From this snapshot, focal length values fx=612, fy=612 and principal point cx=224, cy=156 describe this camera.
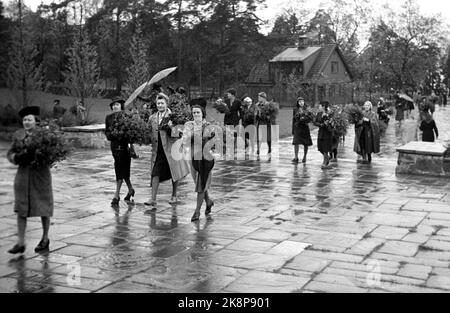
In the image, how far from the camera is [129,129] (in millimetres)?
9219

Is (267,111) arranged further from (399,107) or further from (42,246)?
(399,107)

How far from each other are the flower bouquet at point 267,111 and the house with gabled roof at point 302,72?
32452mm

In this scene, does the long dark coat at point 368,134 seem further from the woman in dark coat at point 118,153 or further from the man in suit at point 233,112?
the woman in dark coat at point 118,153

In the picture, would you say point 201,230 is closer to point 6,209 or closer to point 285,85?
point 6,209

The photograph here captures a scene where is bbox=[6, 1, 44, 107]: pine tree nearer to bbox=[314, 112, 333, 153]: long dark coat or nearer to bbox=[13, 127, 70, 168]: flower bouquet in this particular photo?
bbox=[314, 112, 333, 153]: long dark coat

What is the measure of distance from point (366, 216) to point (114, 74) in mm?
45860

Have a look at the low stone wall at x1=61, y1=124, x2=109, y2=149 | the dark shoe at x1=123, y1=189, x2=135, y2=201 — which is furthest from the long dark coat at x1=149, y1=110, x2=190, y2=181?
the low stone wall at x1=61, y1=124, x2=109, y2=149

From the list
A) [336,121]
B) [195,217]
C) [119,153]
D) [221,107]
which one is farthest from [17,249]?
[221,107]

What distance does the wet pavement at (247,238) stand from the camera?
573 centimetres

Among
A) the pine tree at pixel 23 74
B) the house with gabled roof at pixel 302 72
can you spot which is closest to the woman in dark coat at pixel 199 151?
the pine tree at pixel 23 74

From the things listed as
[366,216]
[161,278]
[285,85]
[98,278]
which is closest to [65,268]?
[98,278]

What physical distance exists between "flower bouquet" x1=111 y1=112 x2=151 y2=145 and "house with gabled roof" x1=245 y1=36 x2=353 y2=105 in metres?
39.1

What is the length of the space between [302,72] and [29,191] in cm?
4581
